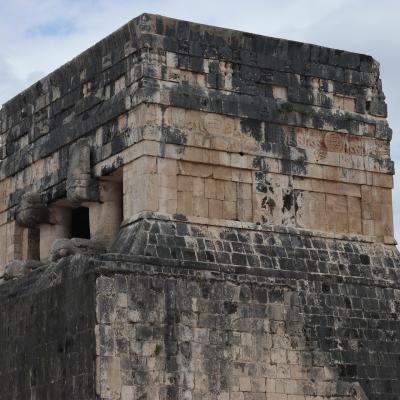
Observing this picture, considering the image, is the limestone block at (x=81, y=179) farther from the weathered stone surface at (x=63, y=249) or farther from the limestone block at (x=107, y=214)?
the weathered stone surface at (x=63, y=249)

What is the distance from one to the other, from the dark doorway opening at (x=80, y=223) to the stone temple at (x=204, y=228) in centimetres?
7

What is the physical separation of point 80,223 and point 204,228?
175 inches

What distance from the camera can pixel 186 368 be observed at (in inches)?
890

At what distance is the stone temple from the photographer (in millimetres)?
22672

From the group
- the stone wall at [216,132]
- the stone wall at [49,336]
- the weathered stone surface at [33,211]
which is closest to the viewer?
the stone wall at [49,336]

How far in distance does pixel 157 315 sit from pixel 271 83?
547cm

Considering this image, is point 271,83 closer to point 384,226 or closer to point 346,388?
point 384,226

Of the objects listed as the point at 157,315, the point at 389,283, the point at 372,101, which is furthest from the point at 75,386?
the point at 372,101

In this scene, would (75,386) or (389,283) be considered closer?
(75,386)

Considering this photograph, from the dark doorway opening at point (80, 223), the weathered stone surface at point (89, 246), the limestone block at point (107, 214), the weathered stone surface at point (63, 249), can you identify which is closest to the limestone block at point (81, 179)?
the limestone block at point (107, 214)

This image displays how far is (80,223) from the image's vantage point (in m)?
28.4

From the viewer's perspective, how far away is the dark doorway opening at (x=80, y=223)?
28.0 meters

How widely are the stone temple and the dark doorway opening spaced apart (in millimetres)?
75

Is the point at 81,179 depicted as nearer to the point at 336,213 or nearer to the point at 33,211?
the point at 33,211
